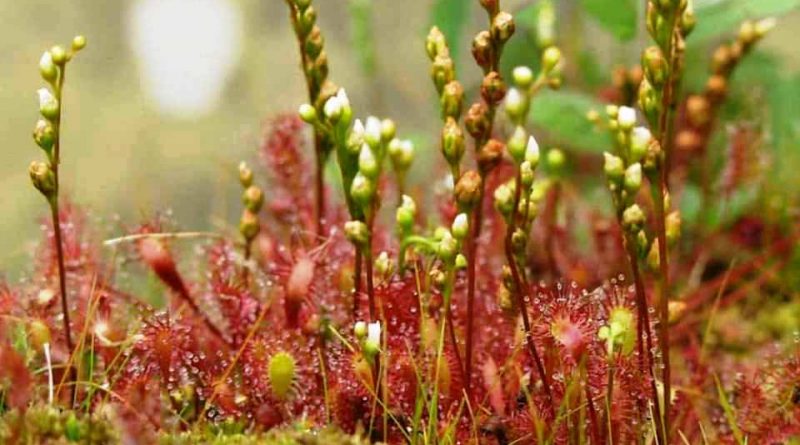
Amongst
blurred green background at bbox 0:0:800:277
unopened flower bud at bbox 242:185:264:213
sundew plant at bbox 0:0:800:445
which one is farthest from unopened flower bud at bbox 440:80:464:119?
blurred green background at bbox 0:0:800:277

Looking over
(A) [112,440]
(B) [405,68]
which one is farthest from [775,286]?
(A) [112,440]

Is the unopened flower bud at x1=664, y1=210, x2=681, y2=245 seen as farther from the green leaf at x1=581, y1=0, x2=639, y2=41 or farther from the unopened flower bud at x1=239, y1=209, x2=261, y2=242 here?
the green leaf at x1=581, y1=0, x2=639, y2=41

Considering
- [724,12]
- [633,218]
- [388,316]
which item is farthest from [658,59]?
[724,12]

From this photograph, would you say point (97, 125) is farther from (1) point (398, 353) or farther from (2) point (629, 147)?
(2) point (629, 147)

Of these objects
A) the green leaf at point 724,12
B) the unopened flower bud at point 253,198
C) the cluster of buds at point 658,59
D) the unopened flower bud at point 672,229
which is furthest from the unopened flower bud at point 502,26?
the green leaf at point 724,12

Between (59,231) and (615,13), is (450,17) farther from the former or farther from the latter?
(59,231)

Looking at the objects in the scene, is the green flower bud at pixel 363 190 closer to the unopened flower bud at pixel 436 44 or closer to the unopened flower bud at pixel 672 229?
the unopened flower bud at pixel 436 44
